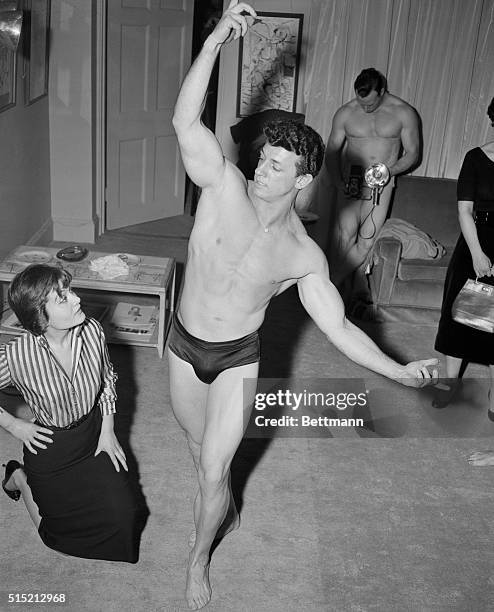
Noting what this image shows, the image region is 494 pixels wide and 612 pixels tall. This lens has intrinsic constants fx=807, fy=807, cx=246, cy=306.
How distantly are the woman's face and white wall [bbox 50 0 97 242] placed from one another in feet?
12.4

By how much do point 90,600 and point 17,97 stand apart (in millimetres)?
3505

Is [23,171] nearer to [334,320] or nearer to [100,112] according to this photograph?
[100,112]

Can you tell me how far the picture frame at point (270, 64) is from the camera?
6.48m

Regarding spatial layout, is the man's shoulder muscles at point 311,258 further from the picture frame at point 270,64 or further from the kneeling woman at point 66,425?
the picture frame at point 270,64

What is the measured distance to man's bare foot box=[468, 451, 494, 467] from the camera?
12.5ft

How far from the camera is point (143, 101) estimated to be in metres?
6.57

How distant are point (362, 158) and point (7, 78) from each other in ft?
7.74

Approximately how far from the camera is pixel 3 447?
3.63 metres

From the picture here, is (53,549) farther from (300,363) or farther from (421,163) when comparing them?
(421,163)

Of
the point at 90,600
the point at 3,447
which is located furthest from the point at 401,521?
the point at 3,447

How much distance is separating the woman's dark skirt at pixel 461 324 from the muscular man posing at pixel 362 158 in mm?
1406

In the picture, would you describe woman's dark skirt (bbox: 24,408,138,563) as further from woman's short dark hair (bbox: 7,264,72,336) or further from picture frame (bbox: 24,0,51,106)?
picture frame (bbox: 24,0,51,106)

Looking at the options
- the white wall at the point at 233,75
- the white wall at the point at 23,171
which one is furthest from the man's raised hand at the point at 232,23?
the white wall at the point at 233,75

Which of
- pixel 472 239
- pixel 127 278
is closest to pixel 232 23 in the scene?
pixel 472 239
